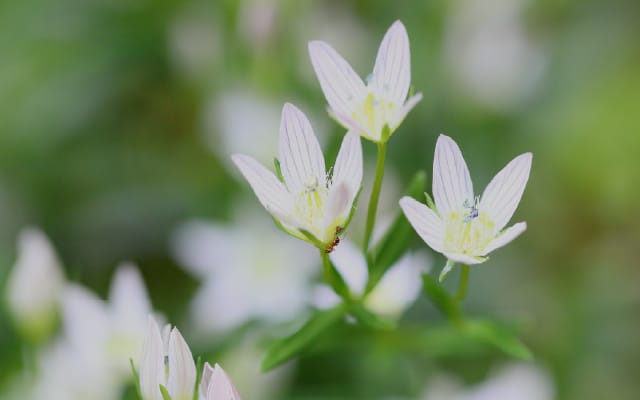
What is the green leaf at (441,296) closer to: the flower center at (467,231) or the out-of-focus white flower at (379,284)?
the flower center at (467,231)

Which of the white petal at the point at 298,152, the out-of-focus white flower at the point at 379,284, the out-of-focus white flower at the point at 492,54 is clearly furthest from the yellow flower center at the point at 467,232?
the out-of-focus white flower at the point at 492,54

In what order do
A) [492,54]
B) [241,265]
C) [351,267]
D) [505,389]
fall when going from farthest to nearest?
[492,54]
[241,265]
[505,389]
[351,267]

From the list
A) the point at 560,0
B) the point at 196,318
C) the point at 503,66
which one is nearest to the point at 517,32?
the point at 503,66

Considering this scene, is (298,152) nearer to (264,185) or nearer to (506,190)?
(264,185)

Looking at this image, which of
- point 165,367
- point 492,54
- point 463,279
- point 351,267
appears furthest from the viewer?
point 492,54

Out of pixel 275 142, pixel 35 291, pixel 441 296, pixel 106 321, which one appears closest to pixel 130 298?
pixel 106 321

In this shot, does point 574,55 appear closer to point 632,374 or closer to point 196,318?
point 632,374

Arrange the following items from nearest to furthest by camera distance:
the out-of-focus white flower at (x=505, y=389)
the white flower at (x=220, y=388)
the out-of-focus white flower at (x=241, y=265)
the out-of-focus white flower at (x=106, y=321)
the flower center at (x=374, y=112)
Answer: the white flower at (x=220, y=388) → the flower center at (x=374, y=112) → the out-of-focus white flower at (x=106, y=321) → the out-of-focus white flower at (x=505, y=389) → the out-of-focus white flower at (x=241, y=265)
